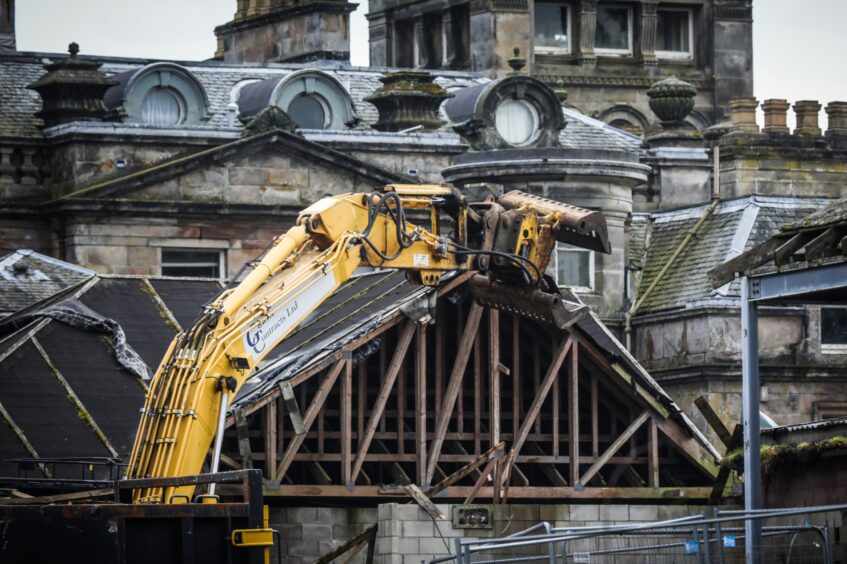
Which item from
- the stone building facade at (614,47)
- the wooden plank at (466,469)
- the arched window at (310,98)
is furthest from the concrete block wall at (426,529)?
the stone building facade at (614,47)

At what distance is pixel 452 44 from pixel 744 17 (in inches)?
372

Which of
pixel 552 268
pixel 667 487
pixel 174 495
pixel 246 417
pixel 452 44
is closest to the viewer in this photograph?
pixel 174 495

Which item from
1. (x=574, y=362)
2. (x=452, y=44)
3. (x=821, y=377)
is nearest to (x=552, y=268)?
(x=821, y=377)

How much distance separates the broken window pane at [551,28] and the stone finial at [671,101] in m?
15.0

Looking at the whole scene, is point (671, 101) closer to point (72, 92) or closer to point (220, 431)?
point (72, 92)

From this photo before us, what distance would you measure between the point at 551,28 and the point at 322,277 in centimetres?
4781

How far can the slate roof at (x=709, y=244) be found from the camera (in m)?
62.0

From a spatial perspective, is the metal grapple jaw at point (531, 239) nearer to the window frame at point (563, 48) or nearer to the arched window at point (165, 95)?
the arched window at point (165, 95)

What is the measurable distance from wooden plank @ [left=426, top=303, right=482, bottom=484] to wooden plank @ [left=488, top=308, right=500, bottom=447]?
0.32m

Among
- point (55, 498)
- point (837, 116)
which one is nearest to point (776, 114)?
point (837, 116)

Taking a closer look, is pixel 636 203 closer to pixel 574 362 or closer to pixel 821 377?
pixel 821 377

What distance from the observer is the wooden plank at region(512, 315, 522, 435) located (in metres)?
48.0

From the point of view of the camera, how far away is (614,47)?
89.6 meters

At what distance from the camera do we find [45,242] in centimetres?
6456
